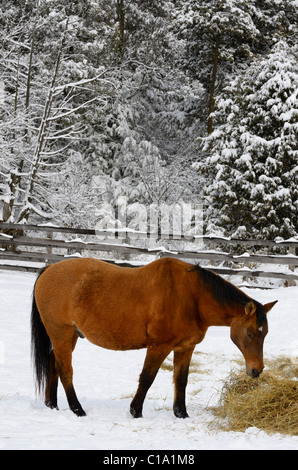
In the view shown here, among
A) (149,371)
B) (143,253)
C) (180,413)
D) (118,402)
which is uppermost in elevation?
(149,371)

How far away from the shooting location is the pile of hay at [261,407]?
3646mm

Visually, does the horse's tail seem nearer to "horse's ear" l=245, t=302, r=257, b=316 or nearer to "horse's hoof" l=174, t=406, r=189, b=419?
"horse's hoof" l=174, t=406, r=189, b=419

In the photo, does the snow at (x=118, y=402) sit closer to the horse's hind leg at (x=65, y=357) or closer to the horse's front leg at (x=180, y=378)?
the horse's front leg at (x=180, y=378)

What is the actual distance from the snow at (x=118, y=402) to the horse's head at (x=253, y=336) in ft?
1.41

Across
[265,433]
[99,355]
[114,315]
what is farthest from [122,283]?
[99,355]

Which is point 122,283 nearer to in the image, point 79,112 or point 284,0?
point 79,112

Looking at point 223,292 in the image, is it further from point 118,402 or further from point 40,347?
point 40,347

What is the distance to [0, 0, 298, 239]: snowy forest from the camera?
575 inches

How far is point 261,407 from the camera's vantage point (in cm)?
383

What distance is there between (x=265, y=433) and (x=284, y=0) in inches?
762

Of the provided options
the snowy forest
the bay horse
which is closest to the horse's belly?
the bay horse

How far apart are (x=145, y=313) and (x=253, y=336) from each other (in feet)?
2.63

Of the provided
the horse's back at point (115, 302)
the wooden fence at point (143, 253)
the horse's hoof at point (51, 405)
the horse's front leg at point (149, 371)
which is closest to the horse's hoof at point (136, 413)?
the horse's front leg at point (149, 371)

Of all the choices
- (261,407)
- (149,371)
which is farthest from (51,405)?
(261,407)
